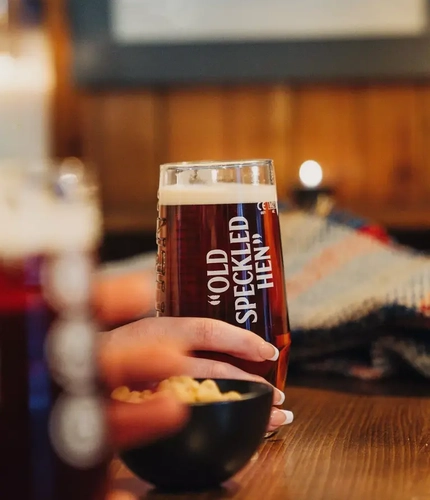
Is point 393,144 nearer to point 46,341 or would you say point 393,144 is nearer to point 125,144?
point 125,144

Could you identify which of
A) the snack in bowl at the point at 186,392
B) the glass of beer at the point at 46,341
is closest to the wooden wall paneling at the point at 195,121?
the snack in bowl at the point at 186,392

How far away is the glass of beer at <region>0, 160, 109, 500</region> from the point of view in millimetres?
369

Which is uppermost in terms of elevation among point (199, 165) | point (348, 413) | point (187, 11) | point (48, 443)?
point (187, 11)

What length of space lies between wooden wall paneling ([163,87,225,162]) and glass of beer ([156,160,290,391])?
5.40 ft

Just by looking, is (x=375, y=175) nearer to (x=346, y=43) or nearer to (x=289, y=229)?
(x=346, y=43)

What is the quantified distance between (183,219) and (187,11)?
1740 mm

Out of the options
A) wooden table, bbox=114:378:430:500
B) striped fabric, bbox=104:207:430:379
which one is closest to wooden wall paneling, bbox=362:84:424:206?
striped fabric, bbox=104:207:430:379

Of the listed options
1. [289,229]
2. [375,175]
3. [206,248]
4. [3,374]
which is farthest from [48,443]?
[375,175]

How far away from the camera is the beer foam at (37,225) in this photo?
1.21ft

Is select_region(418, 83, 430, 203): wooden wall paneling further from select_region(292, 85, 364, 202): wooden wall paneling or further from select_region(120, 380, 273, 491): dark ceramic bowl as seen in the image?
select_region(120, 380, 273, 491): dark ceramic bowl

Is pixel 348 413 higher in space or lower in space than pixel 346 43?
lower

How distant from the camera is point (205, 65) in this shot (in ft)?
7.36

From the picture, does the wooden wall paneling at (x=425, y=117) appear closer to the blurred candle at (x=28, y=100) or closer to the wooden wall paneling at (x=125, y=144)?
the wooden wall paneling at (x=125, y=144)

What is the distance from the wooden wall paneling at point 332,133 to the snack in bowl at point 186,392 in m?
1.74
